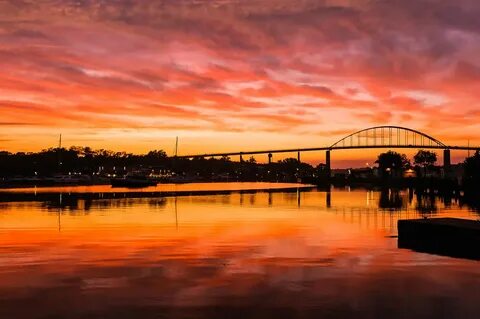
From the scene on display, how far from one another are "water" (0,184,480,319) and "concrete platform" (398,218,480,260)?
0.99 metres

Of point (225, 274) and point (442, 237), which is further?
point (442, 237)

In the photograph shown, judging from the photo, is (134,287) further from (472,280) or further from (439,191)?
(439,191)

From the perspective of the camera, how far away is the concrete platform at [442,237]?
29.6m

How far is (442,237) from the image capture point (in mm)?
31719

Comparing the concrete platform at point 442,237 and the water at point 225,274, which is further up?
the concrete platform at point 442,237

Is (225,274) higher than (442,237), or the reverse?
(442,237)

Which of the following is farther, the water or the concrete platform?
the concrete platform

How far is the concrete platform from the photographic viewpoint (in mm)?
29611

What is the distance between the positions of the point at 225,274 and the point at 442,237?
1441cm

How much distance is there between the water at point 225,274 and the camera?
1728 cm

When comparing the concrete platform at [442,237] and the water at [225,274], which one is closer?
the water at [225,274]

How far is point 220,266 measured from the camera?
24.6 meters

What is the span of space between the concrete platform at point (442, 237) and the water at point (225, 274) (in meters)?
0.99

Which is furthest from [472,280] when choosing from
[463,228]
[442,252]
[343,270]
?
[463,228]
